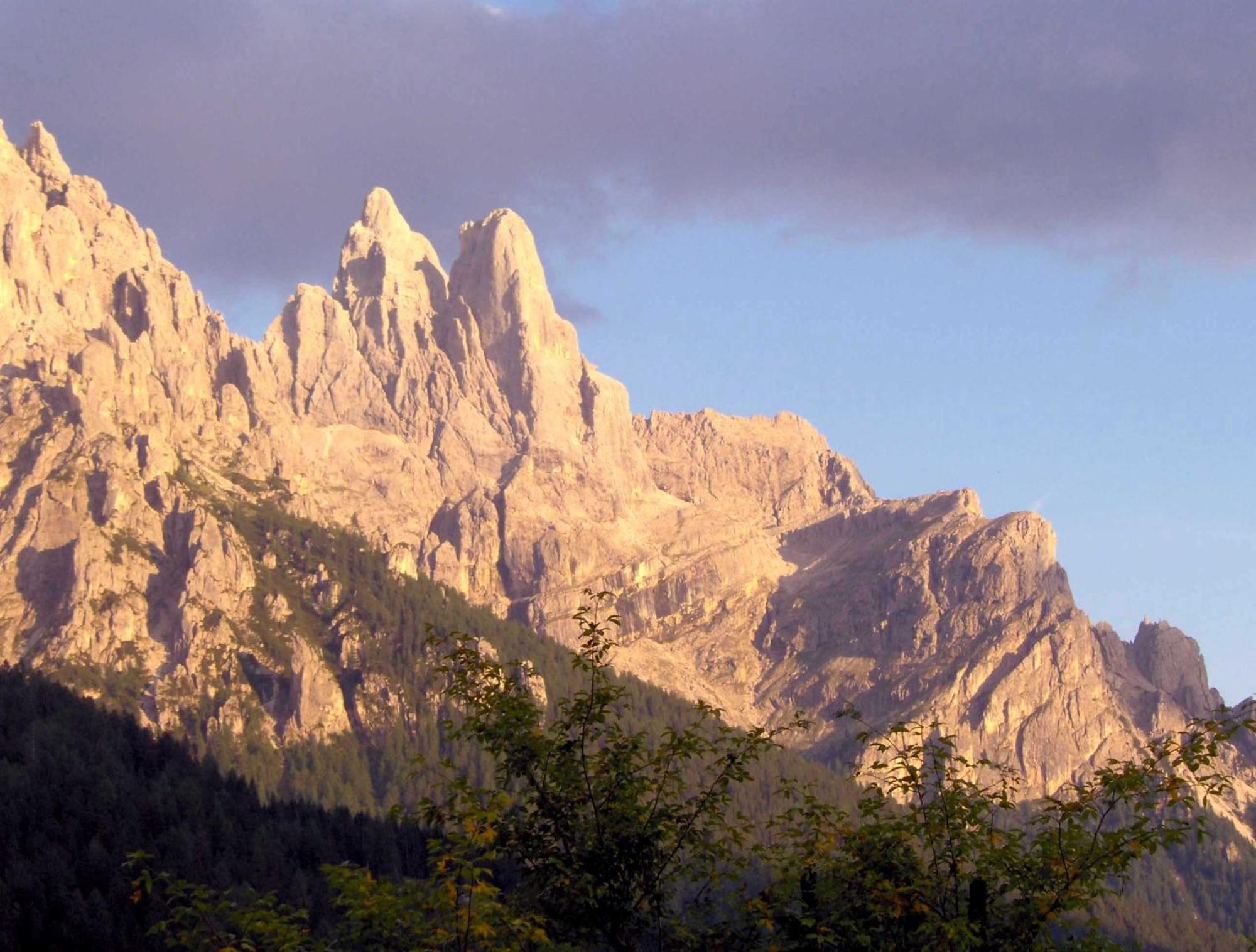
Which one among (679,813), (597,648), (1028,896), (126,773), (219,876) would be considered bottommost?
(1028,896)

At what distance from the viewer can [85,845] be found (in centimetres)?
12344

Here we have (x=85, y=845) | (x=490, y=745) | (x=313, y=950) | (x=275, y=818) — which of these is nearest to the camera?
(x=313, y=950)

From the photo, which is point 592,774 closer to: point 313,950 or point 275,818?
point 313,950

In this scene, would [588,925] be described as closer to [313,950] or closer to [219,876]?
[313,950]

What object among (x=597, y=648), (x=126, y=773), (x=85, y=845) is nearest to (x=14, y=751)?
(x=126, y=773)

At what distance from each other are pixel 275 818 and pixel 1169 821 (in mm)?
137906

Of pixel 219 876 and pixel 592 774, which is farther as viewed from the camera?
pixel 219 876

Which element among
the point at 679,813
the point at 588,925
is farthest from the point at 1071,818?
the point at 588,925

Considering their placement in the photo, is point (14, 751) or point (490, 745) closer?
point (490, 745)

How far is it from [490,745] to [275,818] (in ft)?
436

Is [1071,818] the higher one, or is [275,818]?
[275,818]

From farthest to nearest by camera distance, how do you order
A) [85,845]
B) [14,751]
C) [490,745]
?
[14,751]
[85,845]
[490,745]

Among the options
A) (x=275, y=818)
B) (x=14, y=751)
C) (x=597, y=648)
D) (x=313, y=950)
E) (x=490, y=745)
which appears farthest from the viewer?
(x=275, y=818)

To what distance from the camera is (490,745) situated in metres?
30.7
